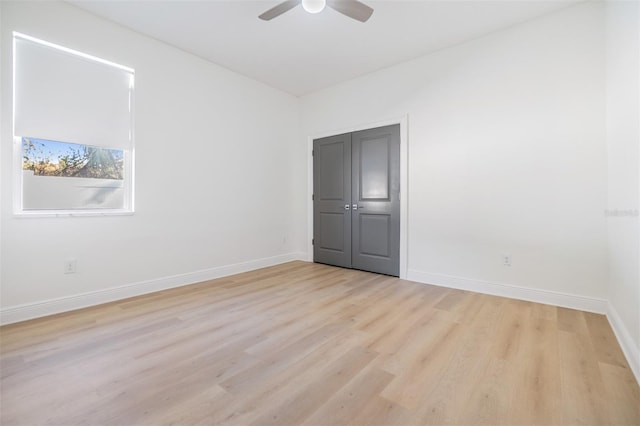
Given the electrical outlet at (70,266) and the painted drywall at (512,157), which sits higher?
the painted drywall at (512,157)

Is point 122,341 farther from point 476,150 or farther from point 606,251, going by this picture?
point 606,251

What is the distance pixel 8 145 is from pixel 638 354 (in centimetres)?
467

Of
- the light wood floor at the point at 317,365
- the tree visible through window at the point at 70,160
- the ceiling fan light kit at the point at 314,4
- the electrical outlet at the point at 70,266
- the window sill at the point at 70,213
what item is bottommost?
the light wood floor at the point at 317,365

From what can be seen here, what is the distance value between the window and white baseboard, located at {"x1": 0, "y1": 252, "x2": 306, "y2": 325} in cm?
81

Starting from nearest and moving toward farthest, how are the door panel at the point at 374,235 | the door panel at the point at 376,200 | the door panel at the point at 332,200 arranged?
the door panel at the point at 376,200
the door panel at the point at 374,235
the door panel at the point at 332,200

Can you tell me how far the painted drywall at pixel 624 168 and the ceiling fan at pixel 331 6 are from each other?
1769 millimetres

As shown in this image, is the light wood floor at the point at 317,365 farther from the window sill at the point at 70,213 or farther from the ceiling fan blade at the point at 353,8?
the ceiling fan blade at the point at 353,8

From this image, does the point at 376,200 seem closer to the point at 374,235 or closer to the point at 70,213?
the point at 374,235

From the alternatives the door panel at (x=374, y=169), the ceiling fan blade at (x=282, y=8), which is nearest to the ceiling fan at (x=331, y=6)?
the ceiling fan blade at (x=282, y=8)

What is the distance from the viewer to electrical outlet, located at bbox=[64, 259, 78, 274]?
256cm

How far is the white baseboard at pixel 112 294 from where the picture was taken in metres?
2.33

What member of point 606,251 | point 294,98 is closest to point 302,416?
point 606,251

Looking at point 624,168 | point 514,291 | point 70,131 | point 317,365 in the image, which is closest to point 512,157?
point 624,168

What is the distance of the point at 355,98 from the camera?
4.14 metres
